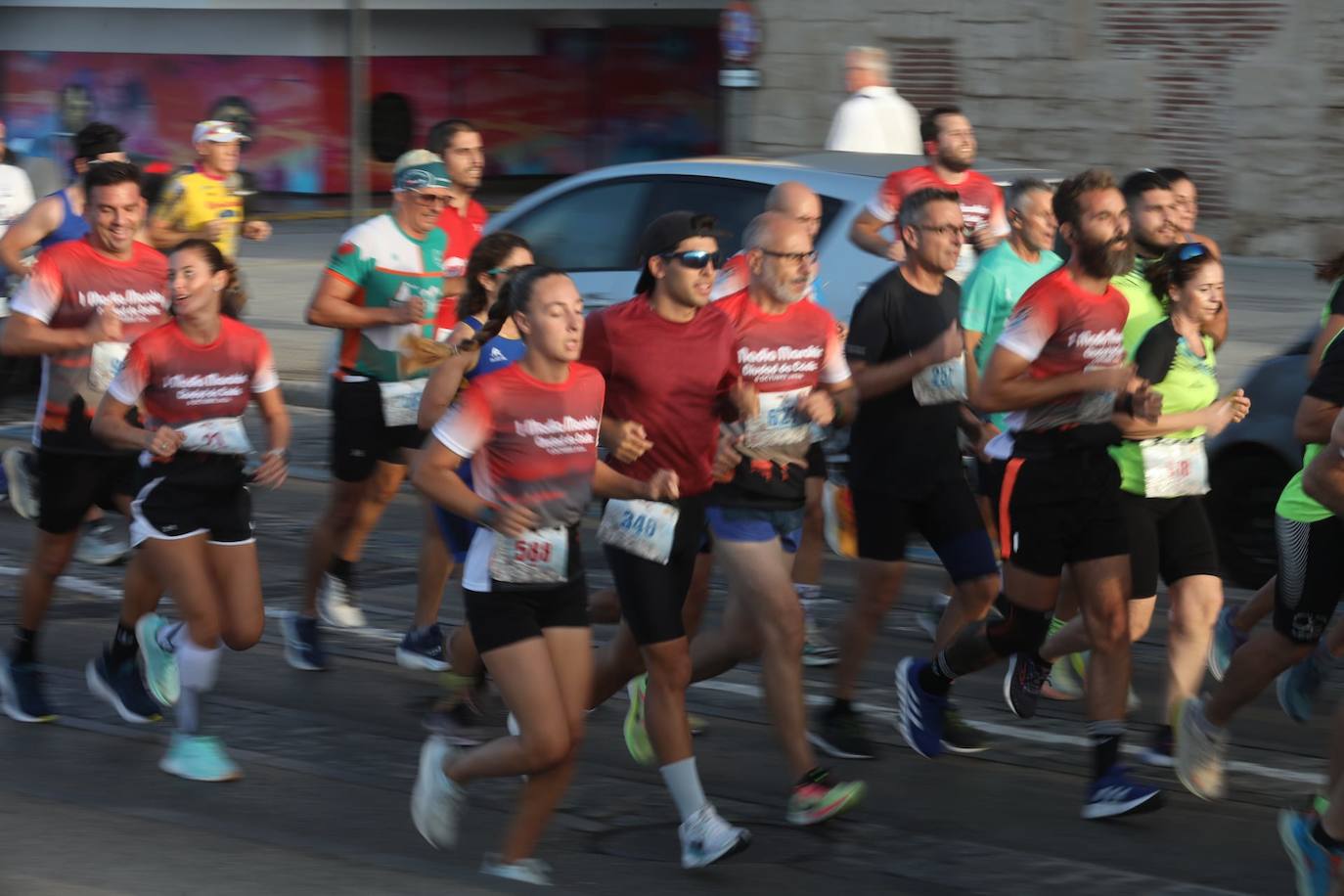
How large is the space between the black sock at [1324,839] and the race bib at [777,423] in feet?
6.36

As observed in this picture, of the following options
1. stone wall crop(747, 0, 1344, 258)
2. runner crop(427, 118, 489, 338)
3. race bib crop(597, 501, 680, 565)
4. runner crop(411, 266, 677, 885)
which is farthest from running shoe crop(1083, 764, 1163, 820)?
stone wall crop(747, 0, 1344, 258)

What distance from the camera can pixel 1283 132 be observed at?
65.6ft

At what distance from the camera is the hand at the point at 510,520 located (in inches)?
205

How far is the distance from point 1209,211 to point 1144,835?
15.7 meters

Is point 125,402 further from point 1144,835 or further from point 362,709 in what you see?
point 1144,835

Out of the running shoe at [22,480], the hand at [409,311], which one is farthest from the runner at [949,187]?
the running shoe at [22,480]

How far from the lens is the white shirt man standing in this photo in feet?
43.9

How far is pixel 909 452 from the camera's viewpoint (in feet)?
21.9

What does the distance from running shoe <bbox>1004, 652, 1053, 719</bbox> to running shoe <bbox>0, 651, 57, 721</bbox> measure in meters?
3.22

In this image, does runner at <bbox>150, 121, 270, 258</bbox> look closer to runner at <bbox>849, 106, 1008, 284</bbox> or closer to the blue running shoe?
runner at <bbox>849, 106, 1008, 284</bbox>

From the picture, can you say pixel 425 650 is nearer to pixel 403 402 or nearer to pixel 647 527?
pixel 403 402

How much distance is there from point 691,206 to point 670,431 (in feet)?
14.6

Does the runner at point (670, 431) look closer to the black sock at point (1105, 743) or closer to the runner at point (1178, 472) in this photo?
the black sock at point (1105, 743)

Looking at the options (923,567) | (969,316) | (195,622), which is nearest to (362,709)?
(195,622)
